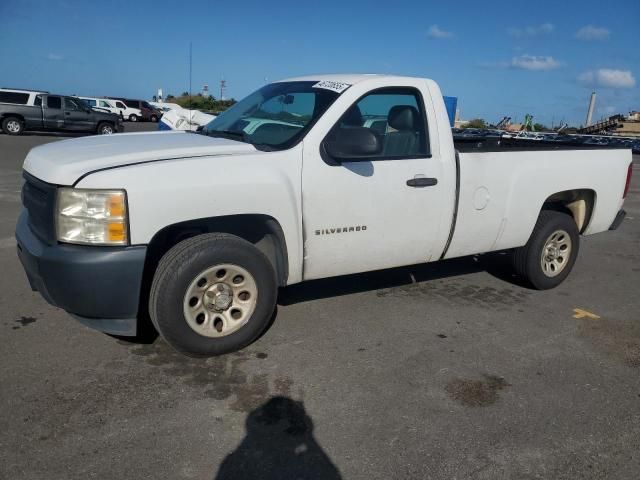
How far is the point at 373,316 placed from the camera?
4363mm

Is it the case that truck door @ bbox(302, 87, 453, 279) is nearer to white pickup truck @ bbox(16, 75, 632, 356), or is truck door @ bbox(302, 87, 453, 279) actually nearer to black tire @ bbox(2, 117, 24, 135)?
white pickup truck @ bbox(16, 75, 632, 356)

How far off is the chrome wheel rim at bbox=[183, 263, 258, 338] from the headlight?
0.55 metres

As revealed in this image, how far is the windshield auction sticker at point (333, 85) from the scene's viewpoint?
3.91 m

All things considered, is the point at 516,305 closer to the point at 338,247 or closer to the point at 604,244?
the point at 338,247

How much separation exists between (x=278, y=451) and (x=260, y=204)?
1473 mm

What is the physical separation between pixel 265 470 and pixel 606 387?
2256 mm

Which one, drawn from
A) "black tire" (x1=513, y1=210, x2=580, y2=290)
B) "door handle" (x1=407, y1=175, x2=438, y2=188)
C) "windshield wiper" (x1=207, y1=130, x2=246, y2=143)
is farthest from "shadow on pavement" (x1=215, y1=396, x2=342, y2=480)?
"black tire" (x1=513, y1=210, x2=580, y2=290)

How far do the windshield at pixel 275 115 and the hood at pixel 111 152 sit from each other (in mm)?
218

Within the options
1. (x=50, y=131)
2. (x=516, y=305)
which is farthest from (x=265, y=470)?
(x=50, y=131)

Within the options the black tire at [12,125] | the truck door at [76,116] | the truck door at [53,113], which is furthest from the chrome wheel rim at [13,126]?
the truck door at [76,116]

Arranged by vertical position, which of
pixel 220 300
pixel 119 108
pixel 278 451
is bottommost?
pixel 278 451

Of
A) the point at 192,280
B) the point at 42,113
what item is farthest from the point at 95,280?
the point at 42,113

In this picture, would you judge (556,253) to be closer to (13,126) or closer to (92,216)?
(92,216)

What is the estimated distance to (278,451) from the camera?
262 centimetres
